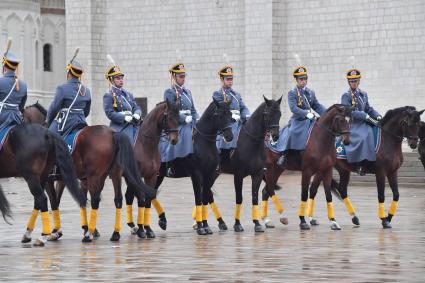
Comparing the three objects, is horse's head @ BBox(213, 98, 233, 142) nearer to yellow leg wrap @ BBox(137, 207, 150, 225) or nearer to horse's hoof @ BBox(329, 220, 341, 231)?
yellow leg wrap @ BBox(137, 207, 150, 225)

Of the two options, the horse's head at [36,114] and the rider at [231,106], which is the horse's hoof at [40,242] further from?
the horse's head at [36,114]

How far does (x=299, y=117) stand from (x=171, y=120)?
3.28m

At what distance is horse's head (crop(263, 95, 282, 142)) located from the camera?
1764 centimetres

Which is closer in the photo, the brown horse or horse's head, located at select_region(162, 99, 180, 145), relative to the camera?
horse's head, located at select_region(162, 99, 180, 145)

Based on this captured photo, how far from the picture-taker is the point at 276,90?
121 feet

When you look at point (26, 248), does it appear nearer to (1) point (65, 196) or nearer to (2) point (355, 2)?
(1) point (65, 196)

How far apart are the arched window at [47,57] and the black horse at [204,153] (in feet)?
138

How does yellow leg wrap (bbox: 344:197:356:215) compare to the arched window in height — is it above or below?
below

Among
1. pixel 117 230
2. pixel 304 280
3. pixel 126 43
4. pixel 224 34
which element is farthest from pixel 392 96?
pixel 304 280

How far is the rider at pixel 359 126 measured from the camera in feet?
62.7

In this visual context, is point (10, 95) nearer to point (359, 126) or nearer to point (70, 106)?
point (70, 106)

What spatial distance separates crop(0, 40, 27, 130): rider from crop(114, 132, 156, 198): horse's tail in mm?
1334

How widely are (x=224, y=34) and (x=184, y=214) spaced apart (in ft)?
57.9

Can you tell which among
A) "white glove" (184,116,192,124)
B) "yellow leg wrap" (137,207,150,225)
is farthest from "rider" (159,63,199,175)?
"yellow leg wrap" (137,207,150,225)
